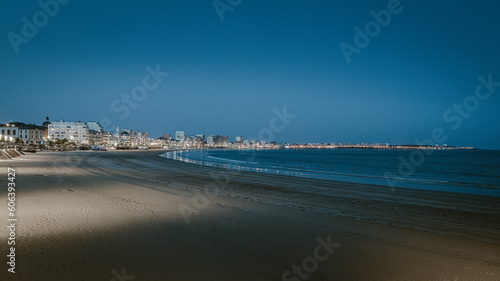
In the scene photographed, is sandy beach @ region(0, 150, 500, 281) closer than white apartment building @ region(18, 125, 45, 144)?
Yes

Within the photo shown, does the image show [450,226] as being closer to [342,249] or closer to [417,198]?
[342,249]

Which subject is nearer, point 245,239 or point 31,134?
point 245,239

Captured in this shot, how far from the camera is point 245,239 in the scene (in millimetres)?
7473

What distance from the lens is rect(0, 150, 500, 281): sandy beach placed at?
5.57m

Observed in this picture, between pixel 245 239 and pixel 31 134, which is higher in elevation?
pixel 31 134

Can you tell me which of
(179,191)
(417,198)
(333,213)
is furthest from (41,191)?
(417,198)

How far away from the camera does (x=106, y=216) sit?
9.47 m

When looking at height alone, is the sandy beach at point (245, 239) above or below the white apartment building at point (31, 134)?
below

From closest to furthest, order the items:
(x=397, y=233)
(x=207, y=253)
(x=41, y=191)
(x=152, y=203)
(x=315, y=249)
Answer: (x=207, y=253), (x=315, y=249), (x=397, y=233), (x=152, y=203), (x=41, y=191)

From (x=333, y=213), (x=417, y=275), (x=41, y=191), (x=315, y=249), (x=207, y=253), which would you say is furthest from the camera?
(x=41, y=191)

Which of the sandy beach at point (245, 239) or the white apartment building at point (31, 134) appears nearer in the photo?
the sandy beach at point (245, 239)

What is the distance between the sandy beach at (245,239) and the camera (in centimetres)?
557

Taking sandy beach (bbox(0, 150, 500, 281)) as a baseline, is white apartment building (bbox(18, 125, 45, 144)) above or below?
above

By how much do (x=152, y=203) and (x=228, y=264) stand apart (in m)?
Answer: 6.87
